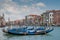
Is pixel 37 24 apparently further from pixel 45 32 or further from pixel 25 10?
pixel 45 32

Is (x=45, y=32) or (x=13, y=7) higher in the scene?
(x=13, y=7)

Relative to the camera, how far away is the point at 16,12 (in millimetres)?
5074

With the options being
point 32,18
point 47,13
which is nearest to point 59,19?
point 47,13

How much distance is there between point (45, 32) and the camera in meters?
6.73

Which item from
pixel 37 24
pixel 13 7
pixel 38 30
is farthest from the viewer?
pixel 38 30

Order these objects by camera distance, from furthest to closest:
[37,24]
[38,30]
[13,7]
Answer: [38,30] < [37,24] < [13,7]

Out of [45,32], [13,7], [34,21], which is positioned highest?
[13,7]

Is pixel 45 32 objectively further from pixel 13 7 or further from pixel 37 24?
pixel 13 7

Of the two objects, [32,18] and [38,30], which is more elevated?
[32,18]

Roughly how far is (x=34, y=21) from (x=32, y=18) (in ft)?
0.38

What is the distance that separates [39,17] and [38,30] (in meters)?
1.41

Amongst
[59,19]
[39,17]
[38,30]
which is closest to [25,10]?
[39,17]

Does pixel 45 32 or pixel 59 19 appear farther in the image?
pixel 45 32

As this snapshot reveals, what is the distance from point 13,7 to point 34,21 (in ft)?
2.28
